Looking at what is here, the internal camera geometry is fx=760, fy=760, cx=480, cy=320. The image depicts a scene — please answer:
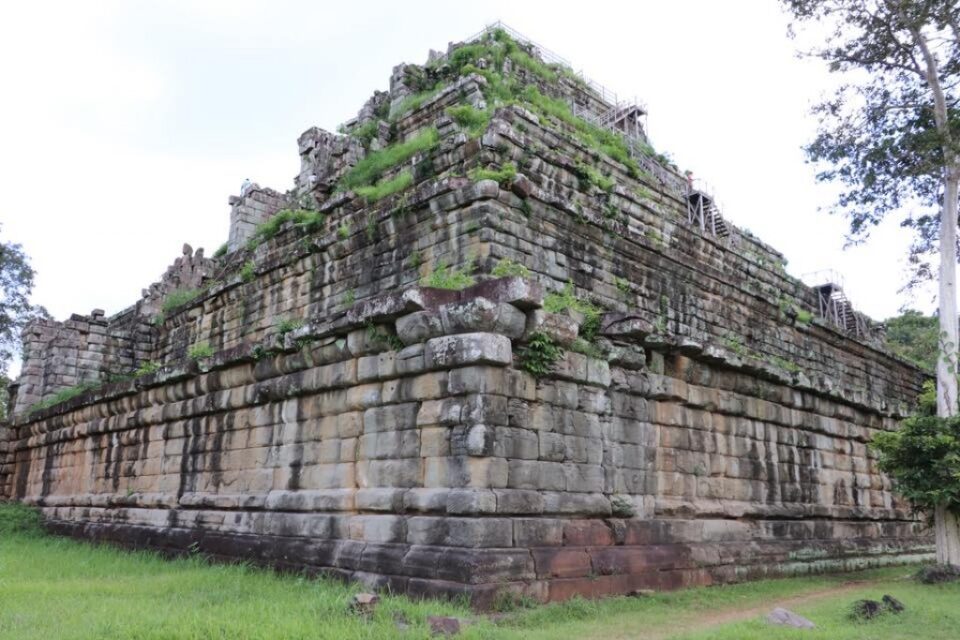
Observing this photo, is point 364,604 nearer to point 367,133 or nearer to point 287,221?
point 287,221

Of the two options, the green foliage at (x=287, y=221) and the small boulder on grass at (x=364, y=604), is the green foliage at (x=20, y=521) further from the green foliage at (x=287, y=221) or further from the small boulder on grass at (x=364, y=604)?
the small boulder on grass at (x=364, y=604)

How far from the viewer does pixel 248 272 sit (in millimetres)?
15789

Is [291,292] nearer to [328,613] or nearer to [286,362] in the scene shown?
[286,362]

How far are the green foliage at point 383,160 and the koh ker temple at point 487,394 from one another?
0.08 meters

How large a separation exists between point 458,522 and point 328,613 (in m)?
1.49

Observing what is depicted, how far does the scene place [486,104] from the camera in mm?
14539

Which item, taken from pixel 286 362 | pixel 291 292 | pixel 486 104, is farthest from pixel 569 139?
pixel 286 362

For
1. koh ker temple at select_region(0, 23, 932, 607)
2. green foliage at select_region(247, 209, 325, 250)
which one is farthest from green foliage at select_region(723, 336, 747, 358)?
green foliage at select_region(247, 209, 325, 250)

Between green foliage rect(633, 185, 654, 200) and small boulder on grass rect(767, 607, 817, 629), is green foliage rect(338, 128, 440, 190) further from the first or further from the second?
small boulder on grass rect(767, 607, 817, 629)

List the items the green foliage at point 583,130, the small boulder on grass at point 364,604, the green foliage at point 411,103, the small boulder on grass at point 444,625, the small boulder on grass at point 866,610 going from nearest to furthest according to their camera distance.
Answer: the small boulder on grass at point 444,625
the small boulder on grass at point 364,604
the small boulder on grass at point 866,610
the green foliage at point 583,130
the green foliage at point 411,103

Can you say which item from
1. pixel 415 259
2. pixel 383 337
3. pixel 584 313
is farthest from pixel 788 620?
pixel 415 259

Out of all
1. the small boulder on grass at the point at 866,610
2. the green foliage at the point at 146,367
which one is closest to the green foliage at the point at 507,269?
Answer: the small boulder on grass at the point at 866,610

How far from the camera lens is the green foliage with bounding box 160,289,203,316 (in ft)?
64.7

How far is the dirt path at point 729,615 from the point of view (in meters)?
7.05
